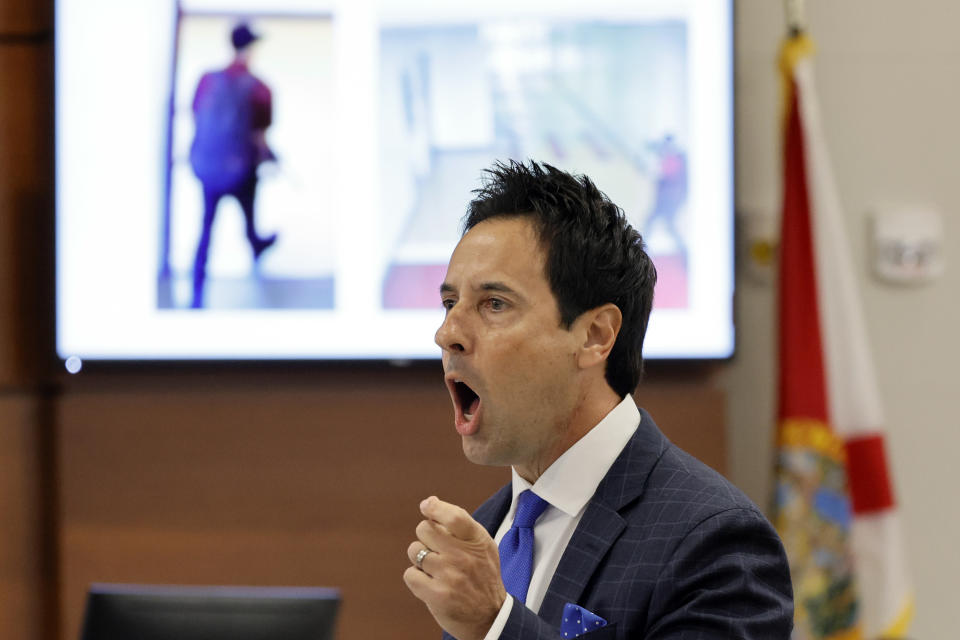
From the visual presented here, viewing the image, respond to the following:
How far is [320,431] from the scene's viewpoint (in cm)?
340

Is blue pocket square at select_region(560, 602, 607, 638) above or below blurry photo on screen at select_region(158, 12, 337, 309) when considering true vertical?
below

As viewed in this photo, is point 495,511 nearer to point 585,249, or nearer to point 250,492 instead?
point 585,249

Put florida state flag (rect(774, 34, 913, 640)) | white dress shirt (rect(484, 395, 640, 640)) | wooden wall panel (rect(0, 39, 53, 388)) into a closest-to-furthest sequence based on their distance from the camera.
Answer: white dress shirt (rect(484, 395, 640, 640))
florida state flag (rect(774, 34, 913, 640))
wooden wall panel (rect(0, 39, 53, 388))

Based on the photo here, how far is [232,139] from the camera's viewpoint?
3463 millimetres

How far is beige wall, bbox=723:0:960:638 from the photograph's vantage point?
141 inches

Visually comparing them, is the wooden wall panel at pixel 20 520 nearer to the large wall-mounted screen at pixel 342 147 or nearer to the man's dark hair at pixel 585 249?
the large wall-mounted screen at pixel 342 147

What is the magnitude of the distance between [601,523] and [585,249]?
43 centimetres

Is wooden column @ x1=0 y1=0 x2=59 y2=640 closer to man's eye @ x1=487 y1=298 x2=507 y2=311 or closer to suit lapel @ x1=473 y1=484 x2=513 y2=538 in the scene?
suit lapel @ x1=473 y1=484 x2=513 y2=538

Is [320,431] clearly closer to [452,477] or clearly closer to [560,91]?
[452,477]

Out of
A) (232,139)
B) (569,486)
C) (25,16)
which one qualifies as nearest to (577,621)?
(569,486)

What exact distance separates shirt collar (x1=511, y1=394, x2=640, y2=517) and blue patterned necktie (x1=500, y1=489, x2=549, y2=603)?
0.03 m

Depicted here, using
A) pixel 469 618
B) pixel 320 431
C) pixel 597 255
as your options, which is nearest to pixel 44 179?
pixel 320 431

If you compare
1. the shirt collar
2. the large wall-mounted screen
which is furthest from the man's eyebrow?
the large wall-mounted screen

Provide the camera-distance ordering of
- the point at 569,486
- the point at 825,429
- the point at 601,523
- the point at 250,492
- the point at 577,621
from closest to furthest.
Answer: the point at 577,621, the point at 601,523, the point at 569,486, the point at 825,429, the point at 250,492
